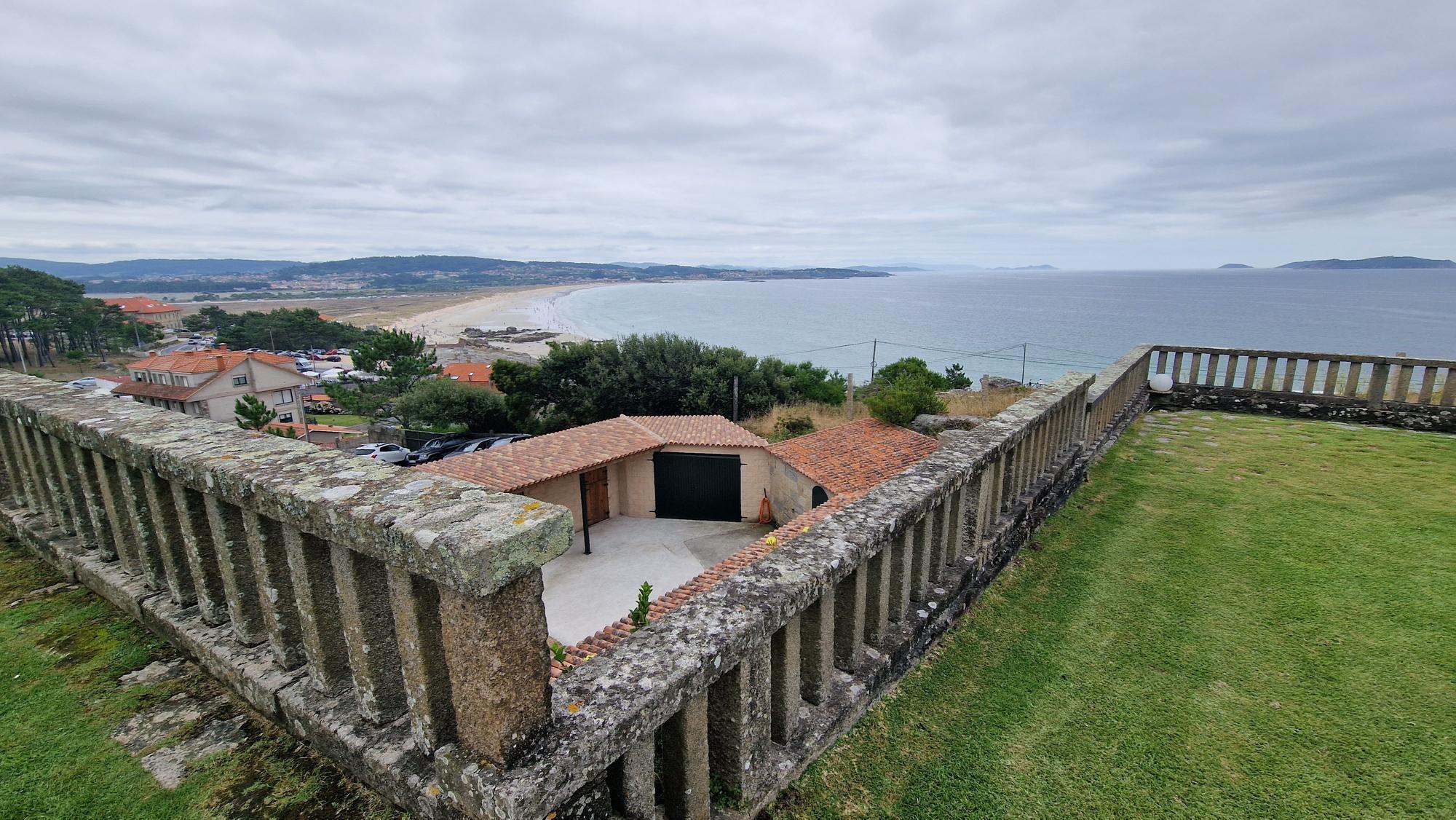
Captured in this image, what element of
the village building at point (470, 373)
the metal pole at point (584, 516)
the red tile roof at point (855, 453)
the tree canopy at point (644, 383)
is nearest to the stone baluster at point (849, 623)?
the red tile roof at point (855, 453)

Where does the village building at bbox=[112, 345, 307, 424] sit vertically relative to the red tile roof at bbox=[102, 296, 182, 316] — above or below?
below

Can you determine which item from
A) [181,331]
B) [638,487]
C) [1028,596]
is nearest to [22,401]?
[1028,596]

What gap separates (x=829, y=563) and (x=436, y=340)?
120 meters

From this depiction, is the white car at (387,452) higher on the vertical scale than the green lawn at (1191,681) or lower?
lower

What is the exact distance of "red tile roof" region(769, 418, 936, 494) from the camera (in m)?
12.8

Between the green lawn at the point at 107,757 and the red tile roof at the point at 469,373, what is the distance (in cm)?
5199

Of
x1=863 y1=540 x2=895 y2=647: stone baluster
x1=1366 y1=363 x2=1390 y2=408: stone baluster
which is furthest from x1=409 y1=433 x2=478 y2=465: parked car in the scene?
x1=1366 y1=363 x2=1390 y2=408: stone baluster

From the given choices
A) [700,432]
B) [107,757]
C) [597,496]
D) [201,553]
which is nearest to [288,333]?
[597,496]

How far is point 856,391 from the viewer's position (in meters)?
40.2

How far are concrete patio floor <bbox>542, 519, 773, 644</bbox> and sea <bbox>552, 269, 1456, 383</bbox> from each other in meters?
38.0

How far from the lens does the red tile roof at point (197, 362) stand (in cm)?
4862

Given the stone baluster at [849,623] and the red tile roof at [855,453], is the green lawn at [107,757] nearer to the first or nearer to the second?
the stone baluster at [849,623]

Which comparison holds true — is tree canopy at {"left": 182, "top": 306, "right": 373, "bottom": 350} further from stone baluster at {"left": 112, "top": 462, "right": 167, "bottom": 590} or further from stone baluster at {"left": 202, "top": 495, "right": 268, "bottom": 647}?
stone baluster at {"left": 202, "top": 495, "right": 268, "bottom": 647}

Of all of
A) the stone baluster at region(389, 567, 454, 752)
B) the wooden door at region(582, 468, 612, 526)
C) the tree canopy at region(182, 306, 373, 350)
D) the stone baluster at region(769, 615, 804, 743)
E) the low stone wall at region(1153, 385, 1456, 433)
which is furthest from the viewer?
the tree canopy at region(182, 306, 373, 350)
